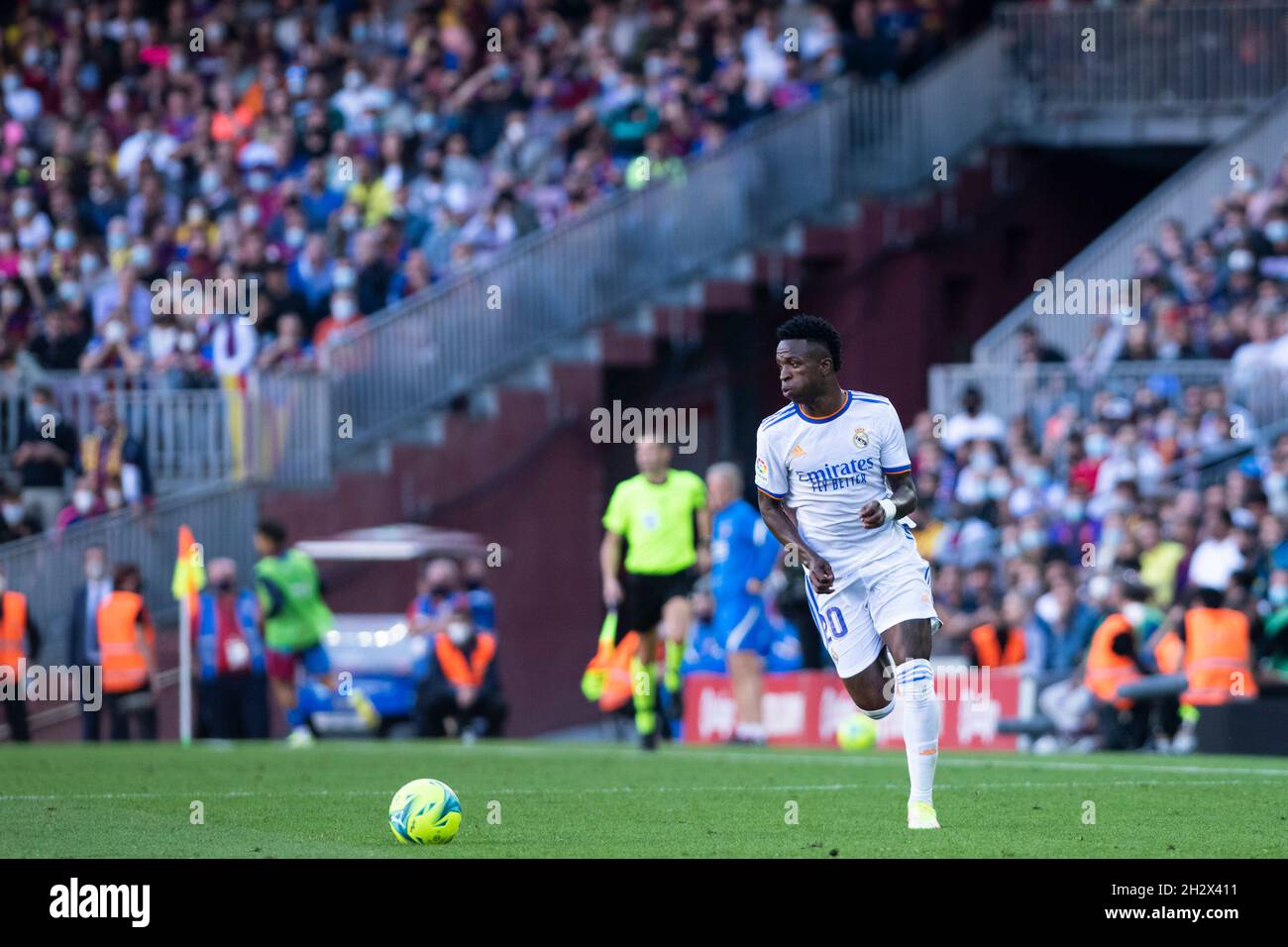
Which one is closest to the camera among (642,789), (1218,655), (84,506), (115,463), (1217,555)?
(642,789)

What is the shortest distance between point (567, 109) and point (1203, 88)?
26.0 ft

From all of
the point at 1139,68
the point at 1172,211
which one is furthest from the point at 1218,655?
the point at 1139,68

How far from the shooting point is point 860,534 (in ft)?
40.2

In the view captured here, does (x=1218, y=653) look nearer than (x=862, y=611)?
No

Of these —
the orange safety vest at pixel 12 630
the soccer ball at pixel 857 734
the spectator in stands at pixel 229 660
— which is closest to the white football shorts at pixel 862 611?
the soccer ball at pixel 857 734

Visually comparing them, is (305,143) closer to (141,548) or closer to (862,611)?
(141,548)

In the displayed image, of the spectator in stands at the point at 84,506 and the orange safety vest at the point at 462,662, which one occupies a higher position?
the spectator in stands at the point at 84,506

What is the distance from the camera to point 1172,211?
30.3m

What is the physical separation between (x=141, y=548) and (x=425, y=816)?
16856 millimetres

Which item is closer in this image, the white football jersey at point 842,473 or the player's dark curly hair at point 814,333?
the player's dark curly hair at point 814,333

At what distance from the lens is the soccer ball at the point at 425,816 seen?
11.2 m

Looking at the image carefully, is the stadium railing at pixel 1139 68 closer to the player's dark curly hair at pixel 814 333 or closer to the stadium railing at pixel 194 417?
the stadium railing at pixel 194 417
